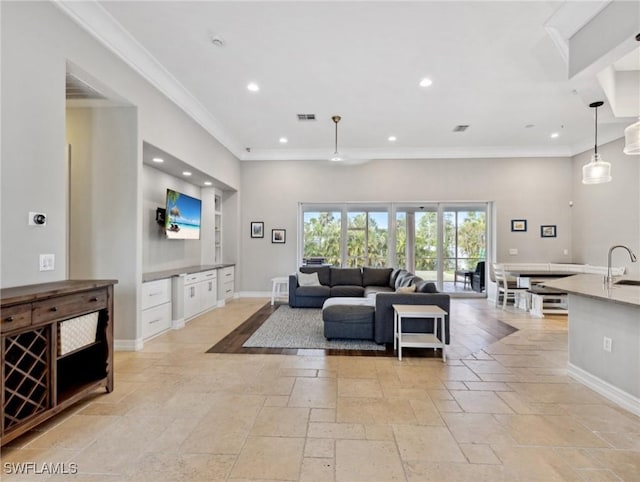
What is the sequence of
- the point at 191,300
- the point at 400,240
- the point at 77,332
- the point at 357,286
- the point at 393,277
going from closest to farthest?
the point at 77,332 < the point at 191,300 < the point at 393,277 < the point at 357,286 < the point at 400,240

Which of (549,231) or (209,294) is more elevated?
(549,231)

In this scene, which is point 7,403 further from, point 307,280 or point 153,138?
point 307,280

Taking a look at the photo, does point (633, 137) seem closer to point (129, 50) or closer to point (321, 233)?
point (129, 50)

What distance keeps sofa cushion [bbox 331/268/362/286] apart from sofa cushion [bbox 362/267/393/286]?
13 centimetres

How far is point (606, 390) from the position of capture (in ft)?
8.87

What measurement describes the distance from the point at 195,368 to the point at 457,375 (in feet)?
8.82

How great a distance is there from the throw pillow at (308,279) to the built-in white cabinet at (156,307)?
8.56 ft

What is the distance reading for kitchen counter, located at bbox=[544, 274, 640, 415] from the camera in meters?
2.48

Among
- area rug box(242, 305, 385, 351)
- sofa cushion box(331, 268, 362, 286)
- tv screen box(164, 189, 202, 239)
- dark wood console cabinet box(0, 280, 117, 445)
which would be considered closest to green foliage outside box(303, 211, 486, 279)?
sofa cushion box(331, 268, 362, 286)

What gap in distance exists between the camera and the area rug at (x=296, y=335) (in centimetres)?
399

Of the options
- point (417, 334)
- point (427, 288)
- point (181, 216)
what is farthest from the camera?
point (181, 216)

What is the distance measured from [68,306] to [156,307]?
2.12 metres

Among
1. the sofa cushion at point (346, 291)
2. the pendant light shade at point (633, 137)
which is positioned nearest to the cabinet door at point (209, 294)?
the sofa cushion at point (346, 291)

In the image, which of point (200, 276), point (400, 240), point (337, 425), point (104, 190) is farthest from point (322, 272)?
point (337, 425)
